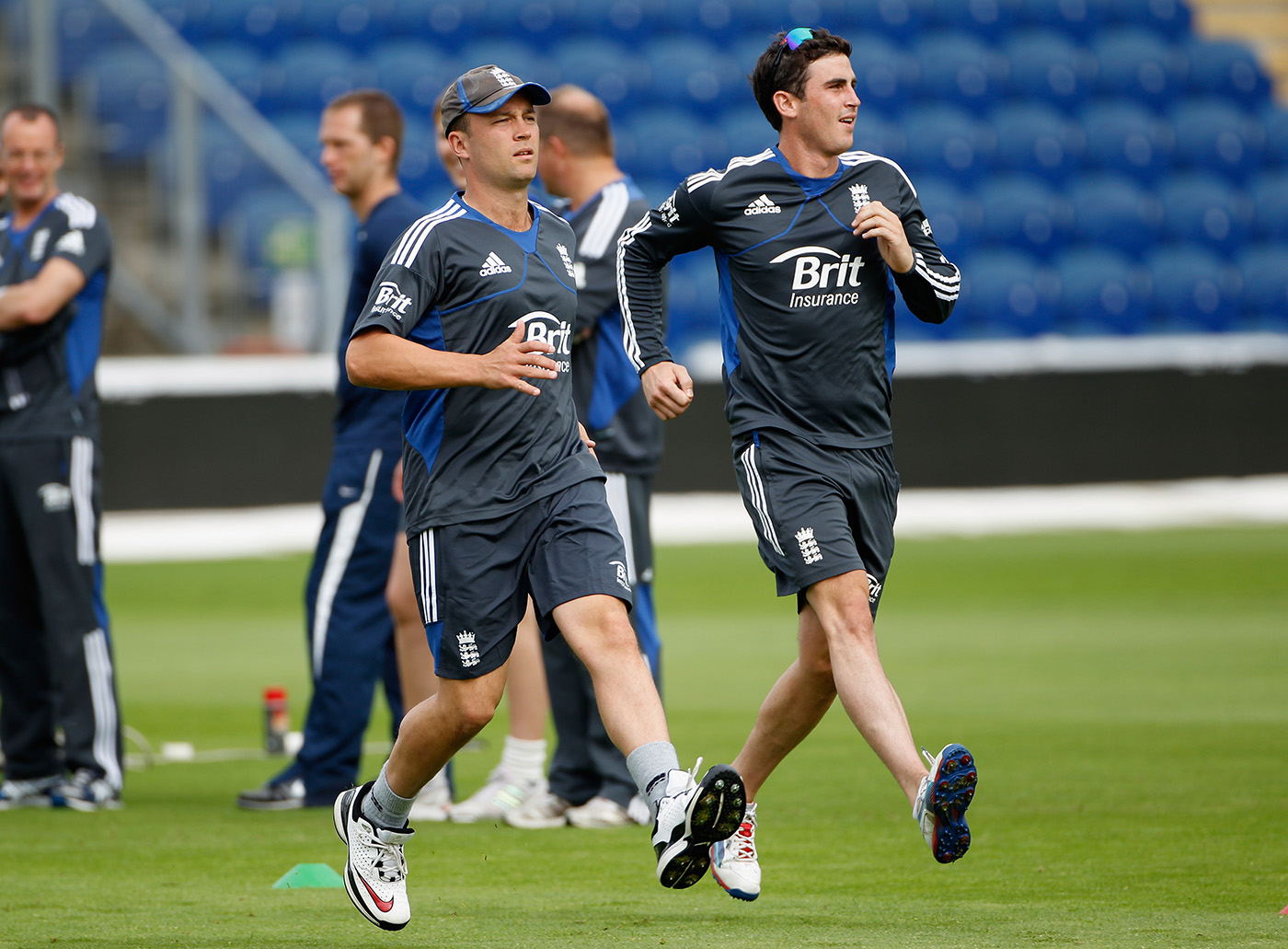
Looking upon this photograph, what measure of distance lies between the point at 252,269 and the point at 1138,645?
8.66 m

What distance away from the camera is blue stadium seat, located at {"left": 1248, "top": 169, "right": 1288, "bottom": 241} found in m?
22.9

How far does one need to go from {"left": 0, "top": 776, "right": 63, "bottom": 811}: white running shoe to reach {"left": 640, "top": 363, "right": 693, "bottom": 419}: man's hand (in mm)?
3190

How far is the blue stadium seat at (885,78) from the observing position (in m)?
22.9

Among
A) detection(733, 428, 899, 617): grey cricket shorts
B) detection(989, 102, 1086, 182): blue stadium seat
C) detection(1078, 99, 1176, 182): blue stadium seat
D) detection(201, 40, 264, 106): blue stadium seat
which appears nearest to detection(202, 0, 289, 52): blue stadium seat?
detection(201, 40, 264, 106): blue stadium seat

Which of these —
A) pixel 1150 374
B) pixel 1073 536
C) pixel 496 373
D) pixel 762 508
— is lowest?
pixel 1073 536

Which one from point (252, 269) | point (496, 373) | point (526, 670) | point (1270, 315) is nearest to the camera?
point (496, 373)

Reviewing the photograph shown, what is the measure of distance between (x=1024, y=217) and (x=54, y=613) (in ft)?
57.2

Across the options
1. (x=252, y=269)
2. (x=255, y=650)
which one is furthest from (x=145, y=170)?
(x=255, y=650)

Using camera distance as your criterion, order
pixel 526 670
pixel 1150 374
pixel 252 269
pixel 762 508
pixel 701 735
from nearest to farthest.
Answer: pixel 762 508 < pixel 526 670 < pixel 701 735 < pixel 252 269 < pixel 1150 374

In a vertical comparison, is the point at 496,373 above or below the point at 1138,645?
above

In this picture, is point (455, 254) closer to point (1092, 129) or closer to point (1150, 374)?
point (1150, 374)

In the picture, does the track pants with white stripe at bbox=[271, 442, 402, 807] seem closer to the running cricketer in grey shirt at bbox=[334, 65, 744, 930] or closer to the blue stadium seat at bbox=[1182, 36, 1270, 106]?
the running cricketer in grey shirt at bbox=[334, 65, 744, 930]

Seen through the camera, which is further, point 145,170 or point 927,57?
point 927,57

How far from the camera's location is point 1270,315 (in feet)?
72.2
